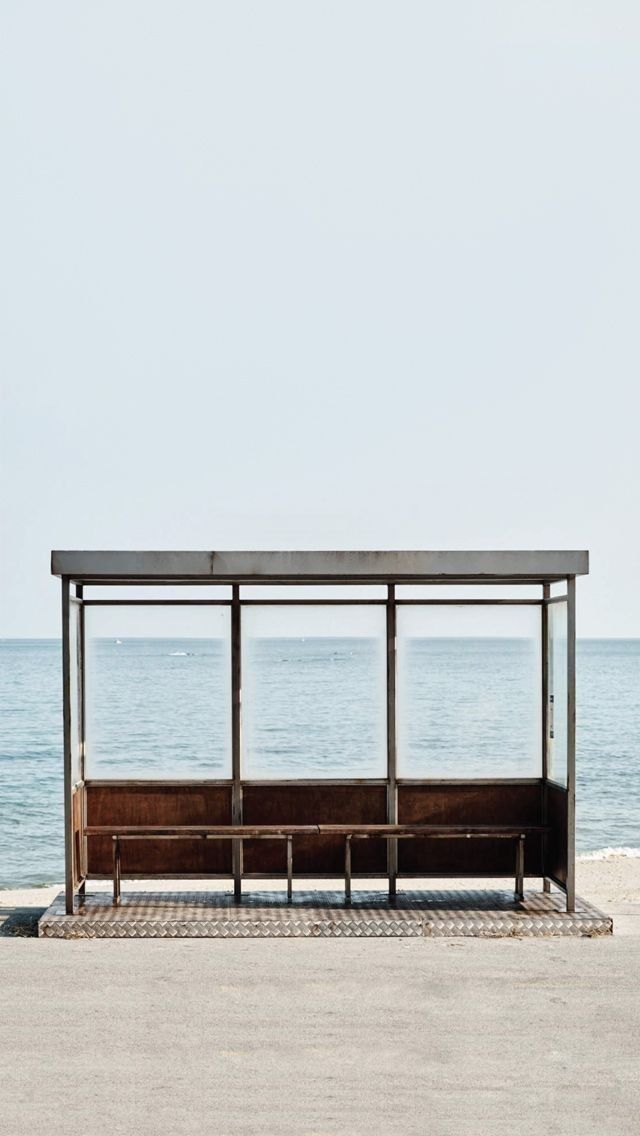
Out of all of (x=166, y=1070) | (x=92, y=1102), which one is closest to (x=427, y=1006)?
(x=166, y=1070)

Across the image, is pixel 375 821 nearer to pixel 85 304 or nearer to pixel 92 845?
pixel 92 845

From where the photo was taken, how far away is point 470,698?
54031mm

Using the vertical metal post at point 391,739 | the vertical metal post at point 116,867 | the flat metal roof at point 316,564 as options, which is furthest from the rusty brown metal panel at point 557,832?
the vertical metal post at point 116,867

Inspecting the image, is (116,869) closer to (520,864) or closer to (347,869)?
(347,869)

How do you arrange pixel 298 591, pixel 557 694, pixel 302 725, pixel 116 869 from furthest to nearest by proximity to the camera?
pixel 302 725 → pixel 298 591 → pixel 557 694 → pixel 116 869

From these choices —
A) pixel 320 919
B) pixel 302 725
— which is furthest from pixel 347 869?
pixel 302 725

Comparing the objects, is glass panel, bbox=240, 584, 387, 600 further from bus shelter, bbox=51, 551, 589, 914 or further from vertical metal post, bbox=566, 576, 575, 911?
vertical metal post, bbox=566, 576, 575, 911

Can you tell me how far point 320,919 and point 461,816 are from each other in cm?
146

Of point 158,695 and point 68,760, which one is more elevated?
point 68,760

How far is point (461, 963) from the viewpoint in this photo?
769cm

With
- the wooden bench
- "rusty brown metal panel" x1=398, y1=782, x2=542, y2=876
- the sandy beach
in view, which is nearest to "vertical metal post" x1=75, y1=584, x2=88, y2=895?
the wooden bench

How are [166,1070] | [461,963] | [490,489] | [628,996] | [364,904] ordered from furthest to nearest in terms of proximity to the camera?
[490,489] → [364,904] → [461,963] → [628,996] → [166,1070]

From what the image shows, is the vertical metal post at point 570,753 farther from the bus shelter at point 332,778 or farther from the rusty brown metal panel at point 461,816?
the rusty brown metal panel at point 461,816

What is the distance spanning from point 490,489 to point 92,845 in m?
49.2
